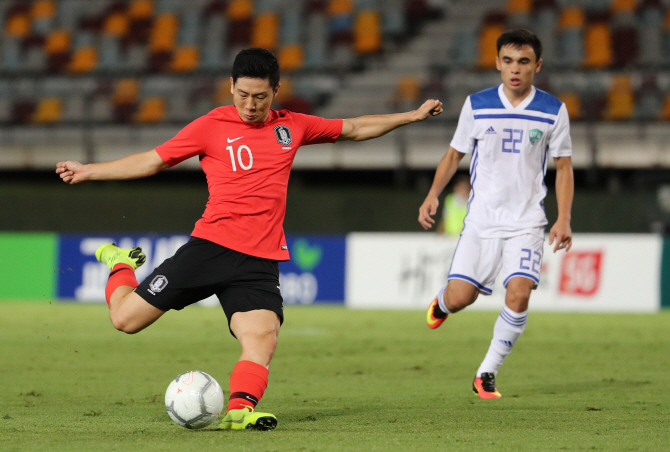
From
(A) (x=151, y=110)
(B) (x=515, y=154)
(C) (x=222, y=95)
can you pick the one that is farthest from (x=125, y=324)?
(A) (x=151, y=110)

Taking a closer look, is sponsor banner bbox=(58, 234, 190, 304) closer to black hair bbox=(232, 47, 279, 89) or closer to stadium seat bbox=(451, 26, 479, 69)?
stadium seat bbox=(451, 26, 479, 69)

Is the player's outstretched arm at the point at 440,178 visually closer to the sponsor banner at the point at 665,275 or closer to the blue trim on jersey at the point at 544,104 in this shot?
the blue trim on jersey at the point at 544,104

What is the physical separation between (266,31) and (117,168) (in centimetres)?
2023

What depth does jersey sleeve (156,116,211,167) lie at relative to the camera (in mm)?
5176

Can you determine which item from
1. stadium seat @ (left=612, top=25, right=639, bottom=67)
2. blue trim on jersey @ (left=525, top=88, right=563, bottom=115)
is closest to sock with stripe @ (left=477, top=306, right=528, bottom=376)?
blue trim on jersey @ (left=525, top=88, right=563, bottom=115)

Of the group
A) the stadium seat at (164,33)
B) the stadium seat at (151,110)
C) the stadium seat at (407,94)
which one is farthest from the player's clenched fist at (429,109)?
the stadium seat at (164,33)

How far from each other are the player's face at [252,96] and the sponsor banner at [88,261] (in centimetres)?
1072

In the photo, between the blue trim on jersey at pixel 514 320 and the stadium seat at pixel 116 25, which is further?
the stadium seat at pixel 116 25

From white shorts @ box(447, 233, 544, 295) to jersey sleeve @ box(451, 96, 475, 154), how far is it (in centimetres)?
58

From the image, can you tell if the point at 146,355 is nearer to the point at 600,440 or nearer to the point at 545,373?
the point at 545,373

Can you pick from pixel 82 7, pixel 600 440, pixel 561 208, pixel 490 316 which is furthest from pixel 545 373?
pixel 82 7

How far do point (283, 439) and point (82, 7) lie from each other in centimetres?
2487

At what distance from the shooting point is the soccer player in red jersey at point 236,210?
505cm

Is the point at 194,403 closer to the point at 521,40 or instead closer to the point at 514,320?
the point at 514,320
